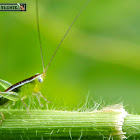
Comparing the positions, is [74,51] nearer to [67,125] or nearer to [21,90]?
[21,90]

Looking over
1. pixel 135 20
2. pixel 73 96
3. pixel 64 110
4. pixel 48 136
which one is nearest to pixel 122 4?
pixel 135 20

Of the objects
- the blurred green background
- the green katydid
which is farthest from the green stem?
the blurred green background

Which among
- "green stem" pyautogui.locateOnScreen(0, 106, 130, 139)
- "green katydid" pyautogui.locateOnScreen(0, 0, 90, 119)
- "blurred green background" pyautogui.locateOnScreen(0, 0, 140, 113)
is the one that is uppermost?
"blurred green background" pyautogui.locateOnScreen(0, 0, 140, 113)

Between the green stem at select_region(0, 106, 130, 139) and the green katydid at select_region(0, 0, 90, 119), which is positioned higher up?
the green katydid at select_region(0, 0, 90, 119)

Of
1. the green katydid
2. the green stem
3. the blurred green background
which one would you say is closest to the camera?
the green stem

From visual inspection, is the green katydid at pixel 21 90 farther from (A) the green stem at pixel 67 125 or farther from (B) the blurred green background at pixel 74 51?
(B) the blurred green background at pixel 74 51

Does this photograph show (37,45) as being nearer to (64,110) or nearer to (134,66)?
(134,66)

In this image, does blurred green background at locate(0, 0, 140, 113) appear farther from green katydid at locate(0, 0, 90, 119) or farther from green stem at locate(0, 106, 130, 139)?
green stem at locate(0, 106, 130, 139)

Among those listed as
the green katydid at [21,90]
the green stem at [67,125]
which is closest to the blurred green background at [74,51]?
the green katydid at [21,90]
